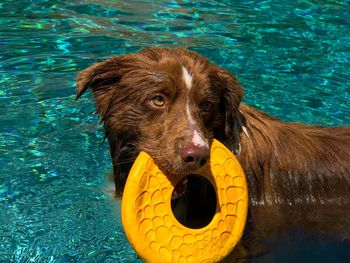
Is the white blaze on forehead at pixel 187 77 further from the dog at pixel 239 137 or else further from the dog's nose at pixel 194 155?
the dog's nose at pixel 194 155

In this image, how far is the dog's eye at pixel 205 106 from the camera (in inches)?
221

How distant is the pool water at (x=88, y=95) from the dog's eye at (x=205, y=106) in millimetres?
1375

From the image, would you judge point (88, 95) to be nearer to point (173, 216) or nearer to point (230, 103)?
point (230, 103)

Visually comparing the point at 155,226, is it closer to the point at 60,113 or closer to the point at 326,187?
the point at 326,187

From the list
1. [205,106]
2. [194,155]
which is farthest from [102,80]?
[194,155]

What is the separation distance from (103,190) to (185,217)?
1262 mm

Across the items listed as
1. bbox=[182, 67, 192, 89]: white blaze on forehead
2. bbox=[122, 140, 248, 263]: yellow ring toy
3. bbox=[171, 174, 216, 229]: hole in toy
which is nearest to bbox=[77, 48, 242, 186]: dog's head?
bbox=[182, 67, 192, 89]: white blaze on forehead

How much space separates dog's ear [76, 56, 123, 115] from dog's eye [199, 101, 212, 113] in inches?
31.1

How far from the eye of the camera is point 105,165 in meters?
7.40

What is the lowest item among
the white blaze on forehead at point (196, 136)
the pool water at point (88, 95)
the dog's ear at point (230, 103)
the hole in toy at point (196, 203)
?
the pool water at point (88, 95)

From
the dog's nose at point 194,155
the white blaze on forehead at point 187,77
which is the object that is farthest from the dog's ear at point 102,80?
the dog's nose at point 194,155

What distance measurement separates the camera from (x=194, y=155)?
4949 mm

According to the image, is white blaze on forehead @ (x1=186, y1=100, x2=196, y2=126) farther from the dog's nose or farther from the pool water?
the pool water

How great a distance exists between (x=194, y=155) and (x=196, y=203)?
1.02 meters
